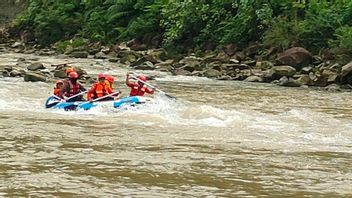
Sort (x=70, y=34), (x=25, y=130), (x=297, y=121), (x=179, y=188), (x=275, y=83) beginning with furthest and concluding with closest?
(x=70, y=34) → (x=275, y=83) → (x=297, y=121) → (x=25, y=130) → (x=179, y=188)

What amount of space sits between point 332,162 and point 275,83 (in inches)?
501

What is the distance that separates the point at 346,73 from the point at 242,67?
4.61 metres

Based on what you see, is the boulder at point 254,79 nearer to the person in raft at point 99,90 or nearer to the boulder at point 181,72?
the boulder at point 181,72

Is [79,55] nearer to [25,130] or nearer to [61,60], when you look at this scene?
[61,60]

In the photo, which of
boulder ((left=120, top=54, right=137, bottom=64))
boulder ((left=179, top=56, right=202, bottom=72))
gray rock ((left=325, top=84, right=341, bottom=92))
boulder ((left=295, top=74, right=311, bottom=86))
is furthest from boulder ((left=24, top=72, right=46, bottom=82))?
gray rock ((left=325, top=84, right=341, bottom=92))

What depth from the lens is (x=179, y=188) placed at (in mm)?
8062

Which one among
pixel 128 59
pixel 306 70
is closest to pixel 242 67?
pixel 306 70

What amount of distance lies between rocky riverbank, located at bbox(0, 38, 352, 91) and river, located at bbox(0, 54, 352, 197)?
11.9 feet

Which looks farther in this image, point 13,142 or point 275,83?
point 275,83

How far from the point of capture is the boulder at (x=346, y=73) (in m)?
21.3

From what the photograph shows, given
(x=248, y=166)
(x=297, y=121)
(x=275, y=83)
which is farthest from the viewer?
(x=275, y=83)

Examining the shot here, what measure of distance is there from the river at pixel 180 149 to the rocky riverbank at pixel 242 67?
363 centimetres

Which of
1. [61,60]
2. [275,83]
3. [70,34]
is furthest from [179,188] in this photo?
[70,34]

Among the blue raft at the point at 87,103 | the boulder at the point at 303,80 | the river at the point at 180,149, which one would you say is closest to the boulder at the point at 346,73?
the boulder at the point at 303,80
